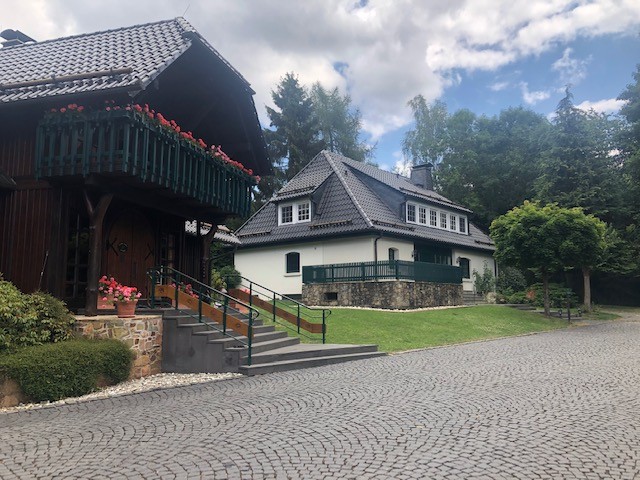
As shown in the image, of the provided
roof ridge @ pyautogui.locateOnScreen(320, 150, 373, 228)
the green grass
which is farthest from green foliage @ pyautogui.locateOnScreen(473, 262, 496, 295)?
roof ridge @ pyautogui.locateOnScreen(320, 150, 373, 228)

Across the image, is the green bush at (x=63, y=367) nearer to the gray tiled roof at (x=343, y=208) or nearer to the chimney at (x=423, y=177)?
the gray tiled roof at (x=343, y=208)

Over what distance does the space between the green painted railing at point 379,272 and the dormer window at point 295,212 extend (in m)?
4.29

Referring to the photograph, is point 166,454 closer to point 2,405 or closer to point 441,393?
point 2,405

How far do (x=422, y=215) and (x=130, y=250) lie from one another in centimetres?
2079

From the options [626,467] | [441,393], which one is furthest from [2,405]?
[626,467]

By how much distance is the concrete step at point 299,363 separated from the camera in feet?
32.5

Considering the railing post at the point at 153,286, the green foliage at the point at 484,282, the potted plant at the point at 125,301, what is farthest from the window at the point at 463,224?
the potted plant at the point at 125,301

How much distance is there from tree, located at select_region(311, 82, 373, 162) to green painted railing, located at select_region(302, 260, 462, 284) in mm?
23786

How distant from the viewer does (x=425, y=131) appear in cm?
5075

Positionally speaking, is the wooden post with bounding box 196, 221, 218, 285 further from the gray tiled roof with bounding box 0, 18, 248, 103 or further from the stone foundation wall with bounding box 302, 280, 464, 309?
the stone foundation wall with bounding box 302, 280, 464, 309

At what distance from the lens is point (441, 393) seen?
7.87m

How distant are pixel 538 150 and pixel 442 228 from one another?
1731cm

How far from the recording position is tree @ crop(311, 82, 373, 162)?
157 ft

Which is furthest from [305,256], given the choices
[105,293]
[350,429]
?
[350,429]
